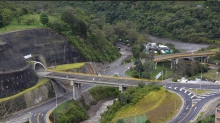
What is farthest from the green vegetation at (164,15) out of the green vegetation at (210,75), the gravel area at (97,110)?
the gravel area at (97,110)

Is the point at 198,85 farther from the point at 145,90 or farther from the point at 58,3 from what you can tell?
the point at 58,3

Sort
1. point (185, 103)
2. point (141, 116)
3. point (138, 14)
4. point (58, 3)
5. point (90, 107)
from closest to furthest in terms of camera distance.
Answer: point (141, 116) → point (185, 103) → point (90, 107) → point (138, 14) → point (58, 3)

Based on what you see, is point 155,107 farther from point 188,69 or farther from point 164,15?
point 164,15

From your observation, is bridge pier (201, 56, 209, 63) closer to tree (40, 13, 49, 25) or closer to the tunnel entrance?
tree (40, 13, 49, 25)

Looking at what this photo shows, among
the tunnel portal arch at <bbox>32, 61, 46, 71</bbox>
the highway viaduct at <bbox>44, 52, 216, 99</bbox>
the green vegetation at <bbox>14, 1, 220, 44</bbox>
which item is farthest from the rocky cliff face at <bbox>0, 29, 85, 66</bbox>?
the green vegetation at <bbox>14, 1, 220, 44</bbox>

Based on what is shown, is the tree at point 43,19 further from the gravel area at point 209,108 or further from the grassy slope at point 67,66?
the gravel area at point 209,108

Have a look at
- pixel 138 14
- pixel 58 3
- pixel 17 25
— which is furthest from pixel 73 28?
pixel 58 3

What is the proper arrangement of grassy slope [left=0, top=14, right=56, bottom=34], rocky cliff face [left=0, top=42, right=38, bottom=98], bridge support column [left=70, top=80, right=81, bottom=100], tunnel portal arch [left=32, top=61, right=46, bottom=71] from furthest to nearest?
grassy slope [left=0, top=14, right=56, bottom=34] → tunnel portal arch [left=32, top=61, right=46, bottom=71] → bridge support column [left=70, top=80, right=81, bottom=100] → rocky cliff face [left=0, top=42, right=38, bottom=98]
